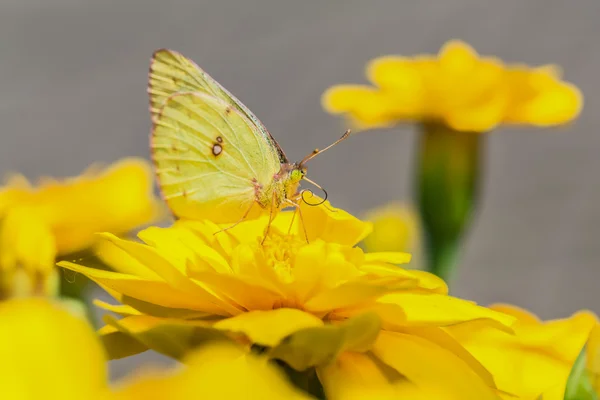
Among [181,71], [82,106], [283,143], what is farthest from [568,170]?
[181,71]

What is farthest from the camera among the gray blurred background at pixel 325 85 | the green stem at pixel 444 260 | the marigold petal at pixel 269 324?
the gray blurred background at pixel 325 85

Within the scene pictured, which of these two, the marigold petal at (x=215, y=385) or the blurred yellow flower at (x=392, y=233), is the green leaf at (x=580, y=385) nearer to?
the marigold petal at (x=215, y=385)

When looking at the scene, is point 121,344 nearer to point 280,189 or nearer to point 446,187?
point 280,189

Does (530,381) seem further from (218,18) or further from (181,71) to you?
(218,18)

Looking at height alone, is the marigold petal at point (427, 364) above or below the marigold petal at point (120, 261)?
below

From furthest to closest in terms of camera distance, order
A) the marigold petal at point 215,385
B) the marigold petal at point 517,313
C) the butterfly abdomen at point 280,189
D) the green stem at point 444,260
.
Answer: the green stem at point 444,260, the butterfly abdomen at point 280,189, the marigold petal at point 517,313, the marigold petal at point 215,385

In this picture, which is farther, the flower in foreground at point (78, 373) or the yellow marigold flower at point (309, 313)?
the yellow marigold flower at point (309, 313)

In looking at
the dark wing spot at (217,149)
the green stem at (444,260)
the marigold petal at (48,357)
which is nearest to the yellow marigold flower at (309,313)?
the marigold petal at (48,357)

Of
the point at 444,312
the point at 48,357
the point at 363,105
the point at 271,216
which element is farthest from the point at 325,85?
the point at 48,357
